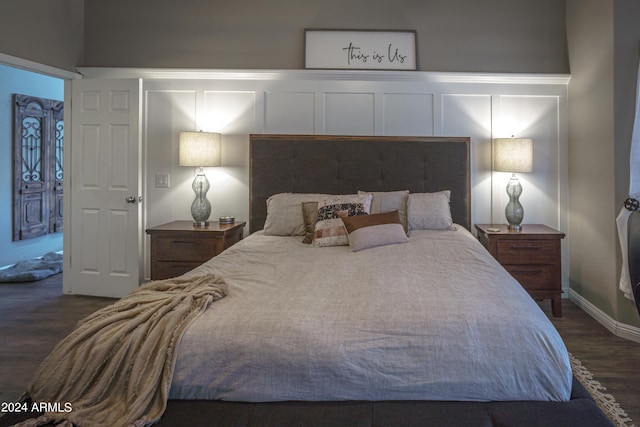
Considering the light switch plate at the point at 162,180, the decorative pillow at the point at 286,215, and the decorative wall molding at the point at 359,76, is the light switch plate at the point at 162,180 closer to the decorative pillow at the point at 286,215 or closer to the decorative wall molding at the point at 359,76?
the decorative wall molding at the point at 359,76

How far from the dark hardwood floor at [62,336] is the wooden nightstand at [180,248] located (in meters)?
0.77

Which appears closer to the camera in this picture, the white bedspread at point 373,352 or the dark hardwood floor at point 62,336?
the white bedspread at point 373,352

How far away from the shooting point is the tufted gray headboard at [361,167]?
12.9ft

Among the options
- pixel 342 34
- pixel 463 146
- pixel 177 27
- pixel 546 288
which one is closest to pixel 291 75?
pixel 342 34

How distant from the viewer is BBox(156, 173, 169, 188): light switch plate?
165 inches

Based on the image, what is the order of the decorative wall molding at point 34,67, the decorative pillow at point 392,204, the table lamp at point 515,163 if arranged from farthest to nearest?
the table lamp at point 515,163, the decorative wall molding at point 34,67, the decorative pillow at point 392,204

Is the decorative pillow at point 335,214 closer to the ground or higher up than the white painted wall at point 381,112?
closer to the ground

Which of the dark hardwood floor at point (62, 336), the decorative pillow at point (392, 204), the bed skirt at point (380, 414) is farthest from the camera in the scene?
the decorative pillow at point (392, 204)

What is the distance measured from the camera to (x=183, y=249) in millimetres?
3598

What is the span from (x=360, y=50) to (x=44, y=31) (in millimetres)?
2723

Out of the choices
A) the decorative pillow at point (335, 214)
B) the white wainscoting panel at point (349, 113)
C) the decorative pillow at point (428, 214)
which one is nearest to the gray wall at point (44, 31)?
the white wainscoting panel at point (349, 113)

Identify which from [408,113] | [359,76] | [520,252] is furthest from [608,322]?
[359,76]

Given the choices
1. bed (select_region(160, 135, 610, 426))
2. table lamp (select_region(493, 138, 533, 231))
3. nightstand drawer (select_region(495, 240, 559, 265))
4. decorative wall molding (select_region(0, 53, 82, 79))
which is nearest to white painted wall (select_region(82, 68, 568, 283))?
table lamp (select_region(493, 138, 533, 231))

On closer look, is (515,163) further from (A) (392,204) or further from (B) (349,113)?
(B) (349,113)
